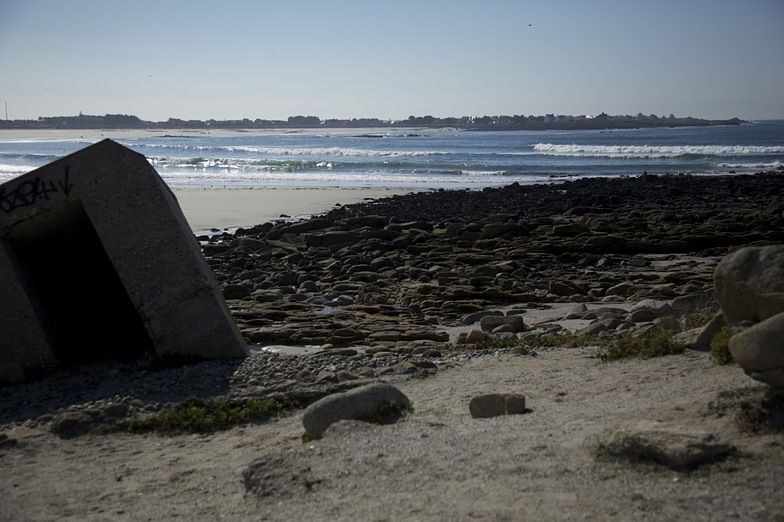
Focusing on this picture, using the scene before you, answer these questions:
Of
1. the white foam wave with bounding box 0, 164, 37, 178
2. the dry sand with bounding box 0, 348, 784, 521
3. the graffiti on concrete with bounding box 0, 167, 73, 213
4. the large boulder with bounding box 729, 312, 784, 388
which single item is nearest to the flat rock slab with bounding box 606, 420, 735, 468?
the dry sand with bounding box 0, 348, 784, 521

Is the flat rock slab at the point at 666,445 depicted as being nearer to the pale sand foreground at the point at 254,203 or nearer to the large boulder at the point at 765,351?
the large boulder at the point at 765,351

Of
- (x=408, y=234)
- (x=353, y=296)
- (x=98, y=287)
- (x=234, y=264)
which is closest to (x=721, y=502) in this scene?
(x=98, y=287)

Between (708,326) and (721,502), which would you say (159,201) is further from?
(721,502)

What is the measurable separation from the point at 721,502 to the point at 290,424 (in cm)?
384

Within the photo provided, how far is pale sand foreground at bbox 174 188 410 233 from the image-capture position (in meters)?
27.5

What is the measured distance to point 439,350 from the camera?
32.2 ft

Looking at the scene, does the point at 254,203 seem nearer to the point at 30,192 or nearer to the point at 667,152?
the point at 30,192

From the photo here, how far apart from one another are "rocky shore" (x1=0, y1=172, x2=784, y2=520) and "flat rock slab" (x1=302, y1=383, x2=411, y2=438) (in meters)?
0.26

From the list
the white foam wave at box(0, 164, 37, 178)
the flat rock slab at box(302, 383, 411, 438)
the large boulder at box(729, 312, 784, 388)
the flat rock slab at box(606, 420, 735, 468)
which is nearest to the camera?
the flat rock slab at box(606, 420, 735, 468)

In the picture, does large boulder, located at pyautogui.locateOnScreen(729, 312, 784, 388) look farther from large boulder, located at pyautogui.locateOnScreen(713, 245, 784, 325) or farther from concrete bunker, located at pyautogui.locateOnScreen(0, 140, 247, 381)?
concrete bunker, located at pyautogui.locateOnScreen(0, 140, 247, 381)

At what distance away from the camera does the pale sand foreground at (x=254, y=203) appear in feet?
90.3

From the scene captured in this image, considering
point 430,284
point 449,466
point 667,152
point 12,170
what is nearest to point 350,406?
point 449,466

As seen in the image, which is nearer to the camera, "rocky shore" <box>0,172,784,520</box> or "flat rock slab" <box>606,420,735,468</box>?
"flat rock slab" <box>606,420,735,468</box>

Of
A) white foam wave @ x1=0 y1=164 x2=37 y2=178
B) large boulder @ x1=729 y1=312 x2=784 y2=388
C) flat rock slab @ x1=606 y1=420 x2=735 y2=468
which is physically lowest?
white foam wave @ x1=0 y1=164 x2=37 y2=178
